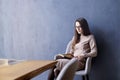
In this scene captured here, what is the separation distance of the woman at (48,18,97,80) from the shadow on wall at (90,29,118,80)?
213mm

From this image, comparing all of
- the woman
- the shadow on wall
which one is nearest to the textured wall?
the shadow on wall

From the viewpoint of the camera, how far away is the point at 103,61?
3.64 m

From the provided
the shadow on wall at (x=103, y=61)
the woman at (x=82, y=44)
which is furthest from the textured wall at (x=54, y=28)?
the woman at (x=82, y=44)

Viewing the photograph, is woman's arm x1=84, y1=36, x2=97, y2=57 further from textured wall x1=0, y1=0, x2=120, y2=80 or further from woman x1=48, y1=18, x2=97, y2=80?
textured wall x1=0, y1=0, x2=120, y2=80

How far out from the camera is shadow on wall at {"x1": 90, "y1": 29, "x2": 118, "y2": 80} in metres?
3.60

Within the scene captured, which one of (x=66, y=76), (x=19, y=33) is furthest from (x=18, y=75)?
(x=19, y=33)

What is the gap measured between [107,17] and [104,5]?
0.60 feet

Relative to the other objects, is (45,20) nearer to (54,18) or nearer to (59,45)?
(54,18)

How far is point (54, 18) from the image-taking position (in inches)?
157

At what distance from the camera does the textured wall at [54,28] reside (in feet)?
11.8

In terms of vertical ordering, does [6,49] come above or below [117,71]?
above

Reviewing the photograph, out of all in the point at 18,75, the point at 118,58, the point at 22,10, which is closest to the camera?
the point at 18,75

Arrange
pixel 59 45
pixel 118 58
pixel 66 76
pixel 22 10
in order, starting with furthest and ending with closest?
pixel 22 10, pixel 59 45, pixel 118 58, pixel 66 76

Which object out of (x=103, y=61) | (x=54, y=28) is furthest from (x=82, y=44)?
(x=54, y=28)
